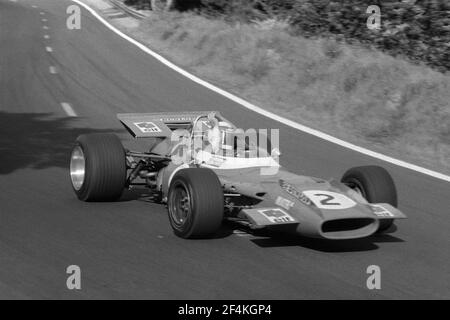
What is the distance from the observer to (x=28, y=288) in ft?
22.3

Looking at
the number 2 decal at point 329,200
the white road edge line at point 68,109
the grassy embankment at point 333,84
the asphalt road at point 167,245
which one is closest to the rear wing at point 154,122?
the asphalt road at point 167,245

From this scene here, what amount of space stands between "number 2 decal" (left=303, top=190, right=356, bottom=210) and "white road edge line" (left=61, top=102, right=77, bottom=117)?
9209mm

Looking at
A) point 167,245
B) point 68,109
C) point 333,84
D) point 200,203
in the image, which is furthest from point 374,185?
point 68,109

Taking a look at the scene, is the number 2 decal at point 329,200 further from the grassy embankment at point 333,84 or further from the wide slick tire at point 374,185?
the grassy embankment at point 333,84

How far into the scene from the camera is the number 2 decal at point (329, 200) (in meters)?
7.97

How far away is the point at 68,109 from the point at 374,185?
9496 mm

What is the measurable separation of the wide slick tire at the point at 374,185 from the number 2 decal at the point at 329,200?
0.72 meters

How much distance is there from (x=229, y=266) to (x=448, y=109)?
7.88m

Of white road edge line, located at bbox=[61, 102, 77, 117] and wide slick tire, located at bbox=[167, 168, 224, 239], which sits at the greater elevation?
wide slick tire, located at bbox=[167, 168, 224, 239]

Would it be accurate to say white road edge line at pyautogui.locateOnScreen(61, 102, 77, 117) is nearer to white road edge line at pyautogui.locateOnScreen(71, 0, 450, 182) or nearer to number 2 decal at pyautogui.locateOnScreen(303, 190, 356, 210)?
white road edge line at pyautogui.locateOnScreen(71, 0, 450, 182)

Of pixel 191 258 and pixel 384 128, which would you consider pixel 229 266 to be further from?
pixel 384 128

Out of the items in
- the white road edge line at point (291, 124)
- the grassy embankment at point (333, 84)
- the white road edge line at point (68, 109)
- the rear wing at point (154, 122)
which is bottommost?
the white road edge line at point (68, 109)

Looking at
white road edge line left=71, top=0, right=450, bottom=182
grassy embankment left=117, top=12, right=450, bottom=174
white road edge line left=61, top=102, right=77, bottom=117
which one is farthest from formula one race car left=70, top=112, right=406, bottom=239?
white road edge line left=61, top=102, right=77, bottom=117

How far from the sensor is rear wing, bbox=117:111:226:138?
1037 cm
